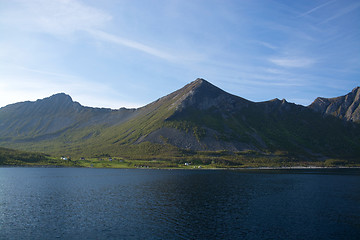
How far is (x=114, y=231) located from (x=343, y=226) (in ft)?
168

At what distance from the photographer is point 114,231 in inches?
2012

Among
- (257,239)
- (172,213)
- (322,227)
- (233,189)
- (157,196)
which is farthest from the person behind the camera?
(233,189)

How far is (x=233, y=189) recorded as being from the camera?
104 metres

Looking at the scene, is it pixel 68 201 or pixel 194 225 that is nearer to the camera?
pixel 194 225

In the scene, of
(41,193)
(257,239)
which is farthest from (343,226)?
(41,193)

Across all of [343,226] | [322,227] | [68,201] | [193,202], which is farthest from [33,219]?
[343,226]

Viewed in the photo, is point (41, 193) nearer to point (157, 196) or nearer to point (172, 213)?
point (157, 196)

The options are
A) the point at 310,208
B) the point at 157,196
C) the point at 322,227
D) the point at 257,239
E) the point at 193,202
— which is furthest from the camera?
the point at 157,196

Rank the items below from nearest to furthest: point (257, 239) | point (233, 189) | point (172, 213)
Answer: point (257, 239), point (172, 213), point (233, 189)

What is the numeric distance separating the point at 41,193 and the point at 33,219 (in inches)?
1453

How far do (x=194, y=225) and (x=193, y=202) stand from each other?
23.0 meters

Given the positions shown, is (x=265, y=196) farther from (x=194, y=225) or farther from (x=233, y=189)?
(x=194, y=225)

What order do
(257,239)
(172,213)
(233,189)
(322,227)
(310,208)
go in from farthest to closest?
1. (233,189)
2. (310,208)
3. (172,213)
4. (322,227)
5. (257,239)

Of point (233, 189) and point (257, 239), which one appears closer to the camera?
point (257, 239)
